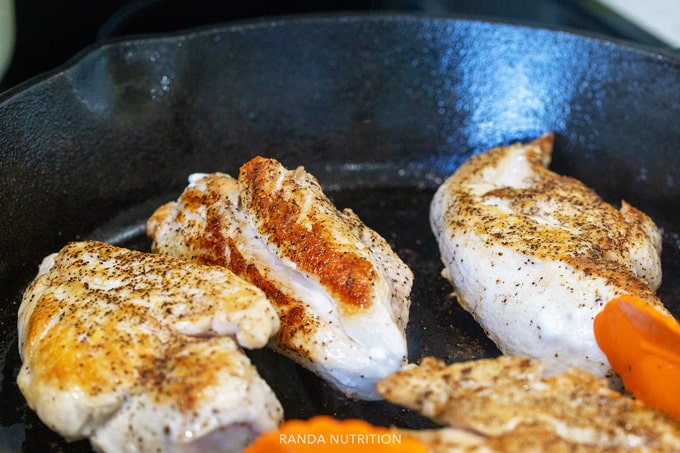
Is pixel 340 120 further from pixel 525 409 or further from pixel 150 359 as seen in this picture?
pixel 525 409

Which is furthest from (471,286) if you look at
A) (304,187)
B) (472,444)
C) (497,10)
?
(497,10)

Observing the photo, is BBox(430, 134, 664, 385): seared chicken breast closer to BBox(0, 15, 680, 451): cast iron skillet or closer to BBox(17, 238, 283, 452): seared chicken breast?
BBox(0, 15, 680, 451): cast iron skillet

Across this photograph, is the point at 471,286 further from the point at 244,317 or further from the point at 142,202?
the point at 142,202

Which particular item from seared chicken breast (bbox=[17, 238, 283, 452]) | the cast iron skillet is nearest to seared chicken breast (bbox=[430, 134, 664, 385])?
the cast iron skillet

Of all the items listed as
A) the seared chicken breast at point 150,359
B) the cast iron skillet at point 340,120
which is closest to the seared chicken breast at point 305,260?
the seared chicken breast at point 150,359

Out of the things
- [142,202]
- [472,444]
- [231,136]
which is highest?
[472,444]

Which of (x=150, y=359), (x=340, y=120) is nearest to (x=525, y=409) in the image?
(x=150, y=359)
